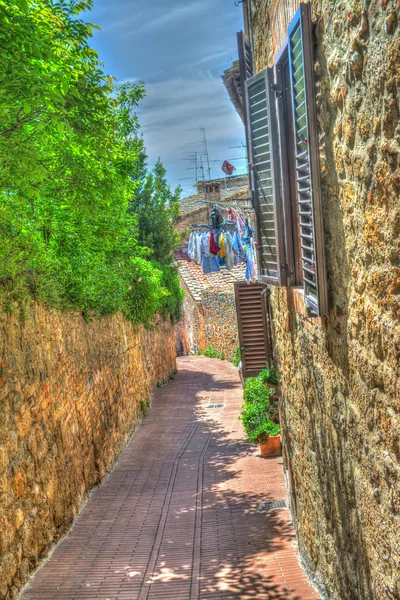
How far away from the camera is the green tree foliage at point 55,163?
207 inches

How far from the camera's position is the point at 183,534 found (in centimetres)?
845

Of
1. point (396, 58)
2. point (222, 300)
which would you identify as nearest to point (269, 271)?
point (396, 58)

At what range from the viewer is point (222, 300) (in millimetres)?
31094

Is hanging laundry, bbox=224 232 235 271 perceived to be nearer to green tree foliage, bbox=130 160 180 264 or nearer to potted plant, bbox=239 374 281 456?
potted plant, bbox=239 374 281 456

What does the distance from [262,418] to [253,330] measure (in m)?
4.23

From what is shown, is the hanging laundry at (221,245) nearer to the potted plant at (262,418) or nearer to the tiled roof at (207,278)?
the potted plant at (262,418)

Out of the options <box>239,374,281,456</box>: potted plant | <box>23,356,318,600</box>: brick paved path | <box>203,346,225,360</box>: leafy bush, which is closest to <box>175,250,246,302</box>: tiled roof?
<box>203,346,225,360</box>: leafy bush

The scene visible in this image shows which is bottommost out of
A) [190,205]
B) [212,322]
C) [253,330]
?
[253,330]

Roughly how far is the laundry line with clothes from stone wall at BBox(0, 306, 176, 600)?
5.32 meters

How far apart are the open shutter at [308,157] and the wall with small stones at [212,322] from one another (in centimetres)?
2329

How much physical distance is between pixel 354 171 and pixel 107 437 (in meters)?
9.87

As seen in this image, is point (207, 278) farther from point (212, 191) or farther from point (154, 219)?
point (154, 219)

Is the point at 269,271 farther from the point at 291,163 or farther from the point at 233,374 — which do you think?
the point at 233,374

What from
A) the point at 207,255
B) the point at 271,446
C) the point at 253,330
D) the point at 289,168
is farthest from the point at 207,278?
the point at 289,168
